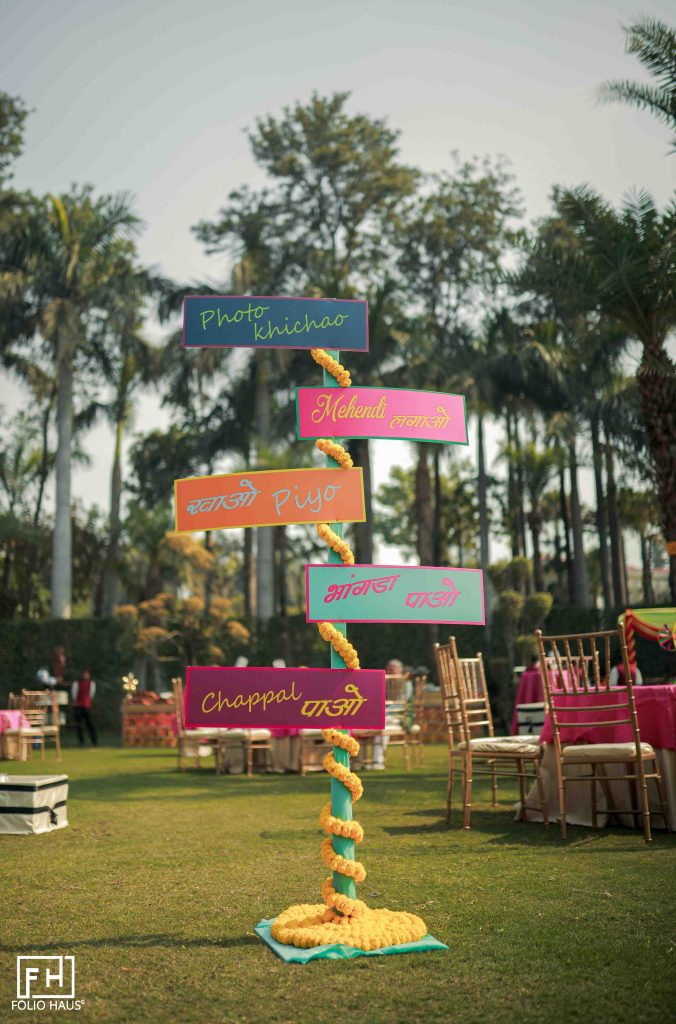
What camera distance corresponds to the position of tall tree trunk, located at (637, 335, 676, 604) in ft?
38.4

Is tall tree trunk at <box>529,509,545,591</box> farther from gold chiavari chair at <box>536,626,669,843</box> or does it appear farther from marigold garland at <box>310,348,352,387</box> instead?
marigold garland at <box>310,348,352,387</box>

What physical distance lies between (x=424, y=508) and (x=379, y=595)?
863 inches

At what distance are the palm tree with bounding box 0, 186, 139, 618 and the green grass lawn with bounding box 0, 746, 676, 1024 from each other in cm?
1916

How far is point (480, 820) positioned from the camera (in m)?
6.69

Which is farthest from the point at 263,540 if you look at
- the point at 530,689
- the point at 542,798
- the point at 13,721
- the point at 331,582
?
the point at 331,582

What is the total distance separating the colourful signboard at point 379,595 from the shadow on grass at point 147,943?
1.22m

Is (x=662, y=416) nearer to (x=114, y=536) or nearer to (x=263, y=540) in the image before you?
(x=263, y=540)

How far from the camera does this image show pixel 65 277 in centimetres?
2511

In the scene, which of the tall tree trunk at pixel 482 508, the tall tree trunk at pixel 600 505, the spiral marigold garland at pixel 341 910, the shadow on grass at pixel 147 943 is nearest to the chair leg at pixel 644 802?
the spiral marigold garland at pixel 341 910

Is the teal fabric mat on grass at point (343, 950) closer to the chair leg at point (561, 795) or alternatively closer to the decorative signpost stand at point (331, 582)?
the decorative signpost stand at point (331, 582)

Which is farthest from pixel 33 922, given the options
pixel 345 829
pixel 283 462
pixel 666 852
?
pixel 283 462

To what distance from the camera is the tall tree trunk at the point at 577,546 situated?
81.7 ft

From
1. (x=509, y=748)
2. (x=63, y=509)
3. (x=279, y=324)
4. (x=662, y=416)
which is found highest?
(x=63, y=509)

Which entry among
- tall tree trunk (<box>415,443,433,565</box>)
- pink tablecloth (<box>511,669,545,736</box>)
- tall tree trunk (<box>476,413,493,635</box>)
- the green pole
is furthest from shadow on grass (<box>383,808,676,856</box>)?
tall tree trunk (<box>415,443,433,565</box>)
